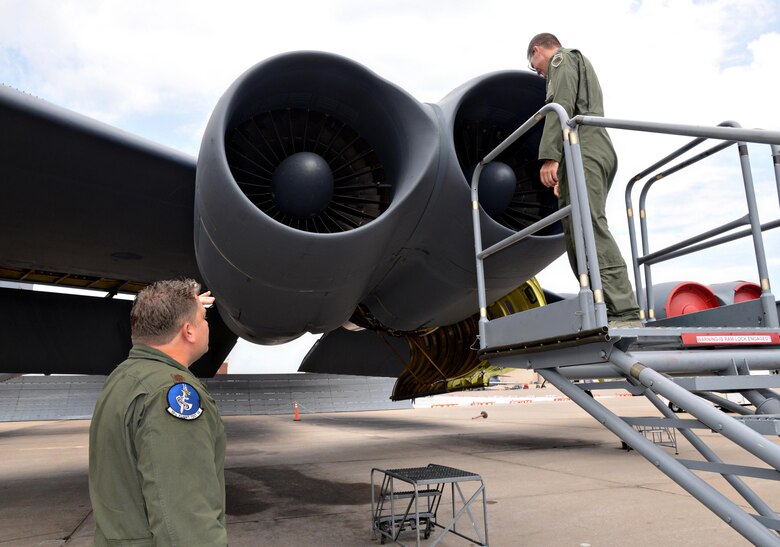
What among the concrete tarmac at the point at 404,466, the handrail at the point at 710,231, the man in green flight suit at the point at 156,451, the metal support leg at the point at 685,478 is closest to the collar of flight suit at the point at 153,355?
the man in green flight suit at the point at 156,451

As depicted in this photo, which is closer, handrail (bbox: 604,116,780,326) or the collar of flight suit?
the collar of flight suit

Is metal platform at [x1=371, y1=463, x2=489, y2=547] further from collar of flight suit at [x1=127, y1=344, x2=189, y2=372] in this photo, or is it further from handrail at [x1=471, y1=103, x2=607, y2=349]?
collar of flight suit at [x1=127, y1=344, x2=189, y2=372]

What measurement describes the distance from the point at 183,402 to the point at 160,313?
1.12 feet

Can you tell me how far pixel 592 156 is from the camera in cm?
308

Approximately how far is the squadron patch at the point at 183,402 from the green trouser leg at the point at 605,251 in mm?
2086

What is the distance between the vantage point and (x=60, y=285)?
7.00 metres

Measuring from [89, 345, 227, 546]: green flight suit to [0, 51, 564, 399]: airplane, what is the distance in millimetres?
2142

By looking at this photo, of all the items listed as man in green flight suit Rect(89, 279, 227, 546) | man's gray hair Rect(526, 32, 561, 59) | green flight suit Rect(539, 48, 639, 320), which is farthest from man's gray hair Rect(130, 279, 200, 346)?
man's gray hair Rect(526, 32, 561, 59)

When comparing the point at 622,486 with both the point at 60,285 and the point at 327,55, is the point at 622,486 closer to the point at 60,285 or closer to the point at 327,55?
the point at 327,55

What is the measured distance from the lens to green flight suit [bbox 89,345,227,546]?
4.22 feet

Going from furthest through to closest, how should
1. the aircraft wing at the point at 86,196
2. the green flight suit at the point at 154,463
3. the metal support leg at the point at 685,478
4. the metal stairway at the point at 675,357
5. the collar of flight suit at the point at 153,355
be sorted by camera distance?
the aircraft wing at the point at 86,196
the metal stairway at the point at 675,357
the metal support leg at the point at 685,478
the collar of flight suit at the point at 153,355
the green flight suit at the point at 154,463

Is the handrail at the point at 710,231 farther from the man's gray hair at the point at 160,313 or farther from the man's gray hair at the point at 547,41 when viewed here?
the man's gray hair at the point at 160,313

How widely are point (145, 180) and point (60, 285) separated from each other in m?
3.43

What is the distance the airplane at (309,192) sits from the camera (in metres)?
3.70
